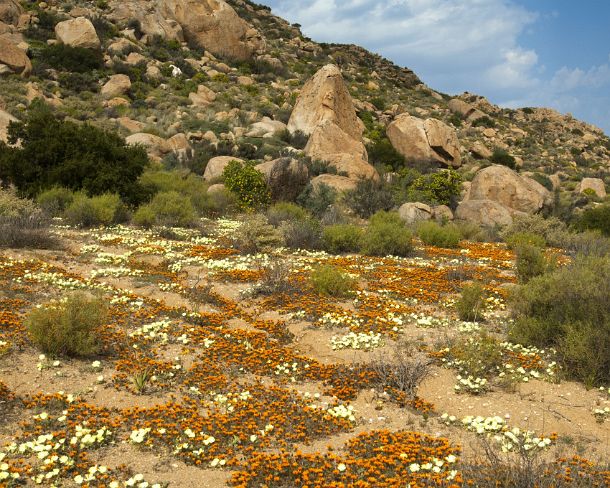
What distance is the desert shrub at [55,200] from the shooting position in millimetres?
17719

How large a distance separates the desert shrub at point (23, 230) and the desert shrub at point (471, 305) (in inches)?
395

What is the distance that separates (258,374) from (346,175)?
22.1m

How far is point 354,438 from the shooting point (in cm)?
592

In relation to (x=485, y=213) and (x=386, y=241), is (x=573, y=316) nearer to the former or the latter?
(x=386, y=241)

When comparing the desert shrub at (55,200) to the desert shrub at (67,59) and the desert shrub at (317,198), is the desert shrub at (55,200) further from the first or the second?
the desert shrub at (67,59)

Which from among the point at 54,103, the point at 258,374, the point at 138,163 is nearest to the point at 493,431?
the point at 258,374

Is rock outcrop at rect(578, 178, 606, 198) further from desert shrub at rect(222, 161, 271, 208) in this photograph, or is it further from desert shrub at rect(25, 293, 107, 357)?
desert shrub at rect(25, 293, 107, 357)

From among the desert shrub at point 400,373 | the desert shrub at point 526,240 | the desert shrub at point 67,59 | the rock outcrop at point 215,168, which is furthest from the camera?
the desert shrub at point 67,59

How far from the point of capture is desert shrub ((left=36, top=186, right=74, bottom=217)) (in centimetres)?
1772

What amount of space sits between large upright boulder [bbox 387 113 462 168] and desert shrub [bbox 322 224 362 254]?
70.5 ft

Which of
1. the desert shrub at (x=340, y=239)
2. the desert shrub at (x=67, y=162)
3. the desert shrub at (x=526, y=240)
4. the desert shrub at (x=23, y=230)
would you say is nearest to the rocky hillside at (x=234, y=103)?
the desert shrub at (x=67, y=162)

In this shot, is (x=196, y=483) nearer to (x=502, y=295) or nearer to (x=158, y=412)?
(x=158, y=412)

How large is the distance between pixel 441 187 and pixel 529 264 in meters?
17.4

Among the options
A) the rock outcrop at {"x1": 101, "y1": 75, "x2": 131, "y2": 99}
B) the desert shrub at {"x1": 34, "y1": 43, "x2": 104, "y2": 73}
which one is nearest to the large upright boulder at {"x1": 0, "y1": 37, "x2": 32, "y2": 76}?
the desert shrub at {"x1": 34, "y1": 43, "x2": 104, "y2": 73}
